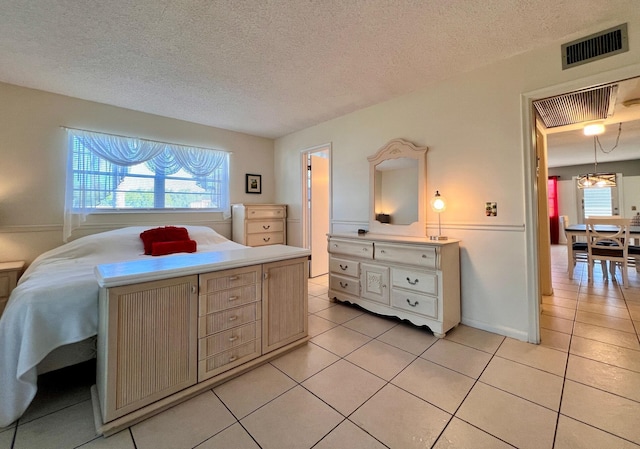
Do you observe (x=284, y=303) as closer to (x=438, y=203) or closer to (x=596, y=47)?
(x=438, y=203)

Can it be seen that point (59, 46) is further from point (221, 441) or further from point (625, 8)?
point (625, 8)

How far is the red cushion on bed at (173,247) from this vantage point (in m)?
3.00

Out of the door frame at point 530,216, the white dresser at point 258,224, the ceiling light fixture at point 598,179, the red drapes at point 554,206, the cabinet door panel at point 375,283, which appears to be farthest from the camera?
the red drapes at point 554,206

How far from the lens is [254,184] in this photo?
15.8 ft

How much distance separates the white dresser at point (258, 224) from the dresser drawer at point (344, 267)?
1.47m

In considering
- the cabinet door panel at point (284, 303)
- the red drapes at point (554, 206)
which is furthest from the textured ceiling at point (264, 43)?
the red drapes at point (554, 206)

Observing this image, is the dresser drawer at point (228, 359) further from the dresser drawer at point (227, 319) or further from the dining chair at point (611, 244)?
the dining chair at point (611, 244)

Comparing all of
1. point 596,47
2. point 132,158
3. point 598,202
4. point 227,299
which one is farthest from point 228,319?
point 598,202

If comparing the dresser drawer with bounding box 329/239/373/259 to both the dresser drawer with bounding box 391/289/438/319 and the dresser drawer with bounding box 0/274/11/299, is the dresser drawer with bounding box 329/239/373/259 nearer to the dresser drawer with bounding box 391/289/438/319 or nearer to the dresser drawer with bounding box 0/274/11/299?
the dresser drawer with bounding box 391/289/438/319

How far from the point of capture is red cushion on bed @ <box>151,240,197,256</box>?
300 centimetres

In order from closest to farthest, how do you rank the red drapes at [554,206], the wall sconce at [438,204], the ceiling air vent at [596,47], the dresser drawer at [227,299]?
the dresser drawer at [227,299] → the ceiling air vent at [596,47] → the wall sconce at [438,204] → the red drapes at [554,206]

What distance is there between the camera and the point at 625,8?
5.98ft

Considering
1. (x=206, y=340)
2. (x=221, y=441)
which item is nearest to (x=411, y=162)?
(x=206, y=340)

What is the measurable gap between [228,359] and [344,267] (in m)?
1.78
